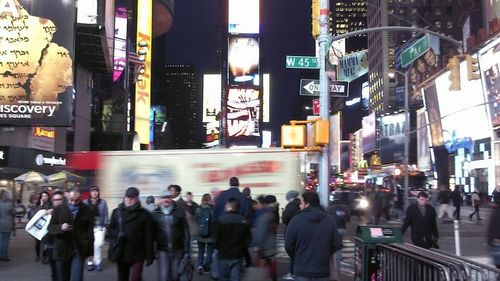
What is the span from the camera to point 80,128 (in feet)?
155

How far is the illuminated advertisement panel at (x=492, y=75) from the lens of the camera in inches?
1709

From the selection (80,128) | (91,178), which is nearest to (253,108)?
(80,128)

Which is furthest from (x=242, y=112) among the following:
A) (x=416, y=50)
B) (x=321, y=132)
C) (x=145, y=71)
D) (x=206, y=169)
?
(x=321, y=132)

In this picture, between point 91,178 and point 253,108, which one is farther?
point 253,108

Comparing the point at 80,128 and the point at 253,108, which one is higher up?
the point at 253,108

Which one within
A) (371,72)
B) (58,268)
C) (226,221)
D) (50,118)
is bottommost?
(58,268)

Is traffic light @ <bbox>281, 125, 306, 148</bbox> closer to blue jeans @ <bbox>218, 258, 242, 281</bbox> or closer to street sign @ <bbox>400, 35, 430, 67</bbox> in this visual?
blue jeans @ <bbox>218, 258, 242, 281</bbox>

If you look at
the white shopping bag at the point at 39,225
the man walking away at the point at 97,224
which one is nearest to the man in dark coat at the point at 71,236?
the white shopping bag at the point at 39,225

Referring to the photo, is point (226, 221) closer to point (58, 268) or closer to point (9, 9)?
point (58, 268)

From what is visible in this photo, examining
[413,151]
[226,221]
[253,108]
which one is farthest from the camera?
[413,151]

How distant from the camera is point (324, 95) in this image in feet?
42.1

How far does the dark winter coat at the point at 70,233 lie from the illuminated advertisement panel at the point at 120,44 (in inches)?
1668

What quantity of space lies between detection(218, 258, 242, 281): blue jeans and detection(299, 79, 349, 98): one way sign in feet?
20.6

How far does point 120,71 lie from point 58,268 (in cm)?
4525
